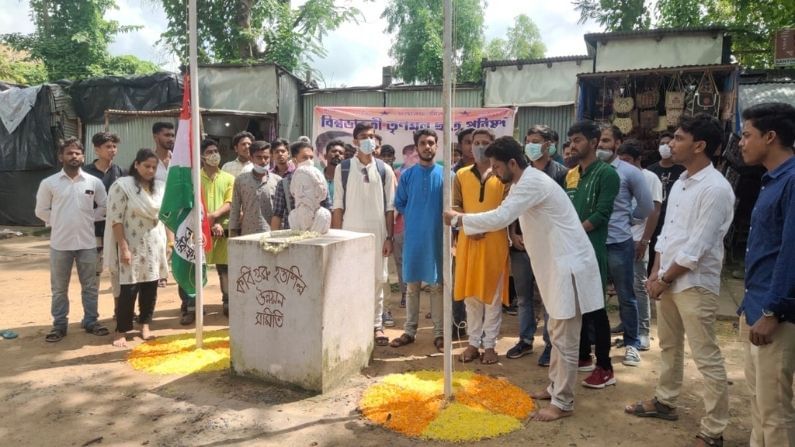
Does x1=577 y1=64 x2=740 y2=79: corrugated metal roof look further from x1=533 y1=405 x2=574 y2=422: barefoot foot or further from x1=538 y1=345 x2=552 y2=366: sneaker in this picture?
x1=533 y1=405 x2=574 y2=422: barefoot foot

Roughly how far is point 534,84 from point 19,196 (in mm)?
12486

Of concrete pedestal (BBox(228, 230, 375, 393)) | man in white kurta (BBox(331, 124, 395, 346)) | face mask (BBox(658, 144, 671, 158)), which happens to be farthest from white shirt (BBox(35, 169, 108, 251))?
face mask (BBox(658, 144, 671, 158))

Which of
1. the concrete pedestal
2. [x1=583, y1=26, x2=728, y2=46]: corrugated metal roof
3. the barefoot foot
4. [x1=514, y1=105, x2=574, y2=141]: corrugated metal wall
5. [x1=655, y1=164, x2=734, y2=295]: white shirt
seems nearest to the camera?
[x1=655, y1=164, x2=734, y2=295]: white shirt

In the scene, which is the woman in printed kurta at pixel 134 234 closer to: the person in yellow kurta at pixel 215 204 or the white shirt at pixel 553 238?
the person in yellow kurta at pixel 215 204

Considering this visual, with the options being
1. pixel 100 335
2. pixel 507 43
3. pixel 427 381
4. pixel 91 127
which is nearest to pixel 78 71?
pixel 91 127

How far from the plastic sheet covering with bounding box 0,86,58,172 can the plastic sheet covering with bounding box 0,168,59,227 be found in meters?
0.17

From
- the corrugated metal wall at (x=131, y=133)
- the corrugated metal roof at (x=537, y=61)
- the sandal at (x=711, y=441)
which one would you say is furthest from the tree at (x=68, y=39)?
the sandal at (x=711, y=441)

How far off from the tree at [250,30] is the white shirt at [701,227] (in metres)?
14.6

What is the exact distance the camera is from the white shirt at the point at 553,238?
326 cm

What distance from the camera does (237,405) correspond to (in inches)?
144

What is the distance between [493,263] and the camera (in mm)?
4305

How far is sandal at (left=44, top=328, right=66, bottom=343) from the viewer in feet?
16.5

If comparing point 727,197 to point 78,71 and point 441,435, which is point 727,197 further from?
point 78,71

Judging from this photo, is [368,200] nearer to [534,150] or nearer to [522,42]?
[534,150]
